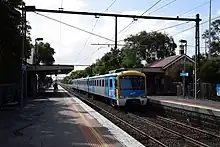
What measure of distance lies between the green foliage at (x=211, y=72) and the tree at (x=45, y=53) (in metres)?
65.8

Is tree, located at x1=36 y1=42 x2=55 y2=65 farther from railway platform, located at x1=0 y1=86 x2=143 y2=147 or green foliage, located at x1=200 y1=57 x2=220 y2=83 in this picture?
railway platform, located at x1=0 y1=86 x2=143 y2=147

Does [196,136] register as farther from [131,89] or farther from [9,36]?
[9,36]

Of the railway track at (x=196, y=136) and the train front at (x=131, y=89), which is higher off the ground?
the train front at (x=131, y=89)

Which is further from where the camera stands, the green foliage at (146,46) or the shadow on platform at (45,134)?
the green foliage at (146,46)

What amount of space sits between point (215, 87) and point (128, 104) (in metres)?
12.7

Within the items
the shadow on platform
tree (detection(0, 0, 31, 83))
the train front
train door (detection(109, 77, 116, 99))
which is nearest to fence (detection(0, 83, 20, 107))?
tree (detection(0, 0, 31, 83))

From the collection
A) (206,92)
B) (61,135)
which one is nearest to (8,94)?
(61,135)

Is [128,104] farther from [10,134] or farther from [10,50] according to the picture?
[10,134]

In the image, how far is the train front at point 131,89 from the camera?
2691 centimetres

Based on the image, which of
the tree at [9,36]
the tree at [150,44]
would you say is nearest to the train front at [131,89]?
the tree at [9,36]

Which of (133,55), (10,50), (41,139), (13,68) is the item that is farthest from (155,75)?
(41,139)

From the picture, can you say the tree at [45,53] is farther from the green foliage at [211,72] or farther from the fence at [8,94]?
the fence at [8,94]

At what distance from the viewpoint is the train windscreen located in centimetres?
2717

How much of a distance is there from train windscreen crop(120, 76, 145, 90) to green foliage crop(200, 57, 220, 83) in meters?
15.5
